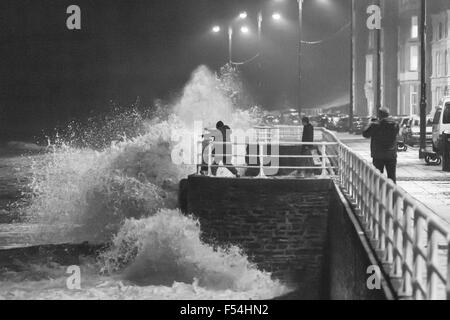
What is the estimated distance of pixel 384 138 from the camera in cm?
1501

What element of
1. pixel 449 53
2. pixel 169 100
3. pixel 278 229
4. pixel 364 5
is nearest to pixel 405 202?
pixel 278 229

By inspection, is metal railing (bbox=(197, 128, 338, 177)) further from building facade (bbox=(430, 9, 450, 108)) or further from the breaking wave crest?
building facade (bbox=(430, 9, 450, 108))

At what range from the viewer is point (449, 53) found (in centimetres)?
5541

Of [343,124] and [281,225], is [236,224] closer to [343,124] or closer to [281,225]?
[281,225]

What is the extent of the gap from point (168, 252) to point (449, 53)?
4159cm

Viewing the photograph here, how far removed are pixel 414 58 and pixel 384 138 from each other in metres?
50.5

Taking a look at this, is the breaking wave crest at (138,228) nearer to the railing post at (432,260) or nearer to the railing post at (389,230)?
the railing post at (389,230)

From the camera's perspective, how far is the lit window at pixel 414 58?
207ft

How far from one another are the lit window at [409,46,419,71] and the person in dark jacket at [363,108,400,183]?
49733 mm

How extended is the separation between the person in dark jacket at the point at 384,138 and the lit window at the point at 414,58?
49.7 metres

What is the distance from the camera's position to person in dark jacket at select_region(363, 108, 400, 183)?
49.1 ft

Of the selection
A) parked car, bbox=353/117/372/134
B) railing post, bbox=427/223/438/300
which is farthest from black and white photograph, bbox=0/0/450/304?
parked car, bbox=353/117/372/134

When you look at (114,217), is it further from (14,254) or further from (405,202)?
(405,202)

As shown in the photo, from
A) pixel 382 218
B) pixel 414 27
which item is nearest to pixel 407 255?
pixel 382 218
